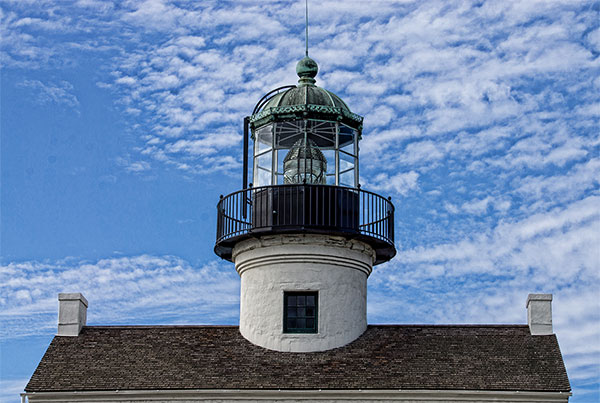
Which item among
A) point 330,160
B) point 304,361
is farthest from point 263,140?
point 304,361

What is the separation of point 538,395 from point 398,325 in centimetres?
423

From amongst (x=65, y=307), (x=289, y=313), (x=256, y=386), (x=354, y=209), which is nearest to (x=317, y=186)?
A: (x=354, y=209)

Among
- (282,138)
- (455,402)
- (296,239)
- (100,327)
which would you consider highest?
(282,138)

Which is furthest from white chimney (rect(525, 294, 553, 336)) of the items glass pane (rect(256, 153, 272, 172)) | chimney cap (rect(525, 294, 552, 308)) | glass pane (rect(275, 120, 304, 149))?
glass pane (rect(256, 153, 272, 172))

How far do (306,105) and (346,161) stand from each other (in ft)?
6.21

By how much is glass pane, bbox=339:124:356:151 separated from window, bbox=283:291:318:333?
426cm

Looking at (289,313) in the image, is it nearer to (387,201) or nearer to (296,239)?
(296,239)

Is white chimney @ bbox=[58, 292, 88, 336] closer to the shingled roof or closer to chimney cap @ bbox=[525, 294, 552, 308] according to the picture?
the shingled roof

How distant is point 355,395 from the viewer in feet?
74.1

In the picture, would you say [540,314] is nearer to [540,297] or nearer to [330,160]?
[540,297]

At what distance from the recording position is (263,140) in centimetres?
2634

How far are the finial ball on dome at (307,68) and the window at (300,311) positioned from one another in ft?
19.7

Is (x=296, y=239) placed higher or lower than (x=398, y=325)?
higher

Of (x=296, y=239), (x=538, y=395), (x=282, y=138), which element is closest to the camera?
(x=538, y=395)
